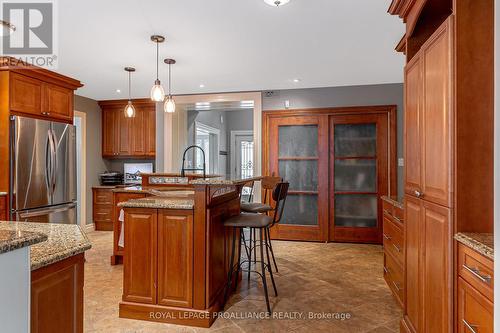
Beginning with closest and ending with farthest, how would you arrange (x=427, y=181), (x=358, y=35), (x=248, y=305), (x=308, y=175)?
(x=427, y=181) → (x=248, y=305) → (x=358, y=35) → (x=308, y=175)

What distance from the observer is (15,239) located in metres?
0.91

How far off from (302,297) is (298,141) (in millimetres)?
2784

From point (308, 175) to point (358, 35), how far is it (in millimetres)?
2552

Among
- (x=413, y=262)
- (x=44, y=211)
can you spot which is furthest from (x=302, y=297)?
(x=44, y=211)

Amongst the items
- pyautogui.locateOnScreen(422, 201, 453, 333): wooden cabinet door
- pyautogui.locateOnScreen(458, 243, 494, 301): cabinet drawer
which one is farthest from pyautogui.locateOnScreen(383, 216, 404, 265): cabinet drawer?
pyautogui.locateOnScreen(458, 243, 494, 301): cabinet drawer

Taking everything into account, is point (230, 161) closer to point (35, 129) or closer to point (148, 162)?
point (148, 162)

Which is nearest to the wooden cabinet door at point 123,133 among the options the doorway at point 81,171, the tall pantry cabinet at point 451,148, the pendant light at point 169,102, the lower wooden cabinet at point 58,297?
the doorway at point 81,171

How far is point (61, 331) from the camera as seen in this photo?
124cm

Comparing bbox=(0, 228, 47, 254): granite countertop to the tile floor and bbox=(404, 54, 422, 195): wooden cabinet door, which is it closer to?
the tile floor

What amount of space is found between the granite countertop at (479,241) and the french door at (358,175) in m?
3.62

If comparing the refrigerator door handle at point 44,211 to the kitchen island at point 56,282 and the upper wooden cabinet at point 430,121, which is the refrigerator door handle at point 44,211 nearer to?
the kitchen island at point 56,282

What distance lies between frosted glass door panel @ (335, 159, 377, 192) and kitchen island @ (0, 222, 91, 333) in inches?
166

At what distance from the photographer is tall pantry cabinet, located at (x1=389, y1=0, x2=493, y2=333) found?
1422 millimetres

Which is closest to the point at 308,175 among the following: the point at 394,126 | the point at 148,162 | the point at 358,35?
the point at 394,126
